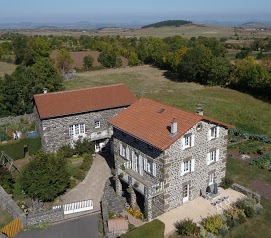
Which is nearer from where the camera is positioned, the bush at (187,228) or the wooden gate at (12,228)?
the bush at (187,228)

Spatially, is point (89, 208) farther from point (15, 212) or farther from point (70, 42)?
point (70, 42)

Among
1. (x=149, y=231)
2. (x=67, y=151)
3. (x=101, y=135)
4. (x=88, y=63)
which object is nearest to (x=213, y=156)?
(x=149, y=231)

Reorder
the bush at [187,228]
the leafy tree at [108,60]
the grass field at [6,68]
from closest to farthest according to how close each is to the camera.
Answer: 1. the bush at [187,228]
2. the grass field at [6,68]
3. the leafy tree at [108,60]

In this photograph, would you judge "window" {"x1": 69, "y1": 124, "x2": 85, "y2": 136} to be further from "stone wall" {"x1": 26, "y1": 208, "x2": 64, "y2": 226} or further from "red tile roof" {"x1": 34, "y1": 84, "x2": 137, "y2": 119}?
"stone wall" {"x1": 26, "y1": 208, "x2": 64, "y2": 226}

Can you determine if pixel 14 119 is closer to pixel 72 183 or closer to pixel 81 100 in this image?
pixel 81 100

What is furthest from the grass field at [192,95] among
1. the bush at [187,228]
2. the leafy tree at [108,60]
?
the bush at [187,228]

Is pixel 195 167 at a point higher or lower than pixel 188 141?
lower

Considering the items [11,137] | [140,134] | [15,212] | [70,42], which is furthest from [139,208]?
[70,42]

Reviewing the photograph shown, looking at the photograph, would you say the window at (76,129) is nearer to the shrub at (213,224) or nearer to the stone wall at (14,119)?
the stone wall at (14,119)
